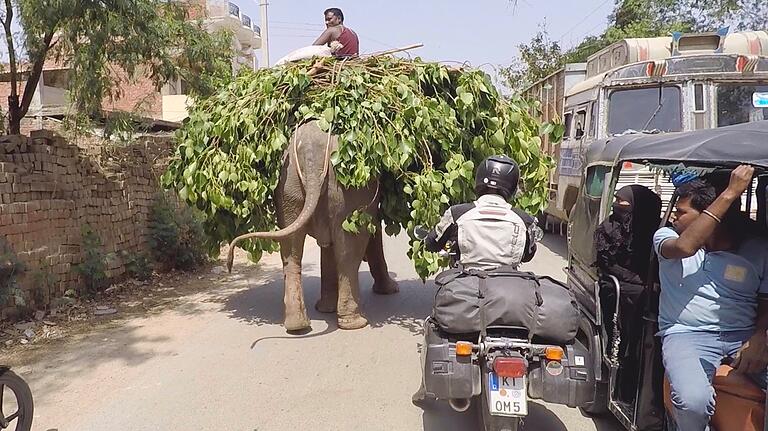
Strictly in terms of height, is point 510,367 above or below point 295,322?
above

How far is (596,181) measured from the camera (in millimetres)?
4352

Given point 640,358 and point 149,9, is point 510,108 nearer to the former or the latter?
point 640,358

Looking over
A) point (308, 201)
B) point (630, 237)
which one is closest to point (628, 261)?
point (630, 237)

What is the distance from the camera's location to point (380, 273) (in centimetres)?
781

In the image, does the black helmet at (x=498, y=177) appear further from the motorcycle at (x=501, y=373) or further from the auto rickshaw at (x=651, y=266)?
the motorcycle at (x=501, y=373)

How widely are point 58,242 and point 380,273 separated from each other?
3533 millimetres

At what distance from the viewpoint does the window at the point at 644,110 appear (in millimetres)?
8383

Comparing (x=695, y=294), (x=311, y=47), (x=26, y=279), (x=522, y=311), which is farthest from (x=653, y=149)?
(x=26, y=279)

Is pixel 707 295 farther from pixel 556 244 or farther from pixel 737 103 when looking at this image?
pixel 556 244

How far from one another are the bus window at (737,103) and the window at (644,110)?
52cm

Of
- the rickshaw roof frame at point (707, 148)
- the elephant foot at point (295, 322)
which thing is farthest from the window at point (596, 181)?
the elephant foot at point (295, 322)

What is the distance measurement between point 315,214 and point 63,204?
3.14m

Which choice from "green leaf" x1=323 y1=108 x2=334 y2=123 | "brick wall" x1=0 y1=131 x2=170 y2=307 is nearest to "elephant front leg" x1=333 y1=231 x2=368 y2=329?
"green leaf" x1=323 y1=108 x2=334 y2=123

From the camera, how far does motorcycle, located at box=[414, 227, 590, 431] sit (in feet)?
10.7
